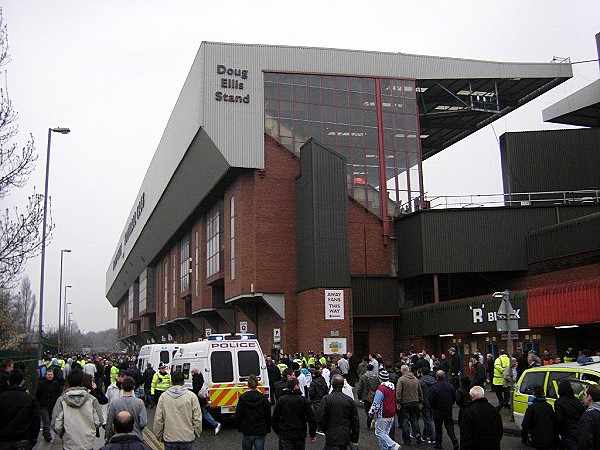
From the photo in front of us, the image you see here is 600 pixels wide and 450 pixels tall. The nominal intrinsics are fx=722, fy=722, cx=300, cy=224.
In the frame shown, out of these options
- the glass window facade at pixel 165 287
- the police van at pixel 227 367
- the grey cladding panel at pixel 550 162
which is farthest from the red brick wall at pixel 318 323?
the glass window facade at pixel 165 287

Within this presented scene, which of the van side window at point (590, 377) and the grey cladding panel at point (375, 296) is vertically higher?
the grey cladding panel at point (375, 296)

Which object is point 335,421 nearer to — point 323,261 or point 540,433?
point 540,433

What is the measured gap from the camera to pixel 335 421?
1095 centimetres

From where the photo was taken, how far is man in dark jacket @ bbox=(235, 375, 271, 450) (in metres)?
11.1

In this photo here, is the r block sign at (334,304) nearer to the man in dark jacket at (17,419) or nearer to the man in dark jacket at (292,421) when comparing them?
the man in dark jacket at (292,421)

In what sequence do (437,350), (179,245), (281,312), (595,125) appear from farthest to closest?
(179,245) < (595,125) < (281,312) < (437,350)

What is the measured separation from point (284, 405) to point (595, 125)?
46.6 metres

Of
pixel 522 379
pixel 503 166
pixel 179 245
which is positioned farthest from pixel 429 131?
pixel 522 379

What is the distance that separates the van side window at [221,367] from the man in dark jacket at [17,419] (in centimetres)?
955

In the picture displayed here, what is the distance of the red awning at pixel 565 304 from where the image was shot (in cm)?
2637

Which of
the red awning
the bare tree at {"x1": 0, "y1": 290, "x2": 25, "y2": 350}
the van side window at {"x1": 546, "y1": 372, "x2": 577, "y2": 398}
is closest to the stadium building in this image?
the red awning

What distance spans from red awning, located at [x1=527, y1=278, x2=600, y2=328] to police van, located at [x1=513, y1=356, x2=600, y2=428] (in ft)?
38.7

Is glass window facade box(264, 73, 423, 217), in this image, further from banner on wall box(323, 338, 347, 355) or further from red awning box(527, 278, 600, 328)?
red awning box(527, 278, 600, 328)

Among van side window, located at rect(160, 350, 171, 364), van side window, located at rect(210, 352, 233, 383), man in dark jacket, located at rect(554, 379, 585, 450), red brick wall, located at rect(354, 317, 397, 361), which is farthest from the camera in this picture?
red brick wall, located at rect(354, 317, 397, 361)
